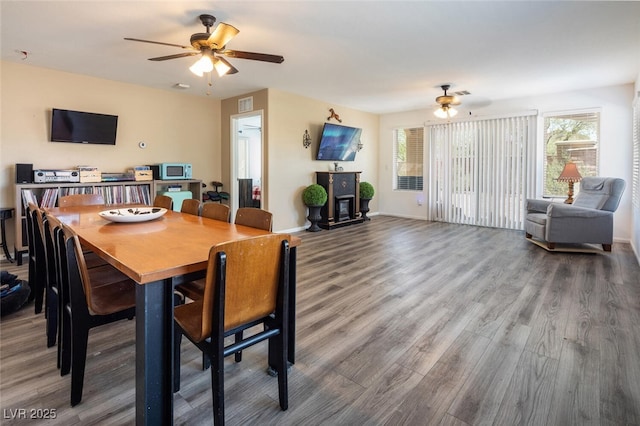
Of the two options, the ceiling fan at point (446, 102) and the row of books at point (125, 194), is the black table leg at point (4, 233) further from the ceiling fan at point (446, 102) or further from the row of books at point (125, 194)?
the ceiling fan at point (446, 102)

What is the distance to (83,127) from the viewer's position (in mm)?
4715

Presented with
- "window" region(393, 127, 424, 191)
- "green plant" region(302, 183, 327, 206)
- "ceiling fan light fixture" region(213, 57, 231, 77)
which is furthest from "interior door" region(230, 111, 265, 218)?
"window" region(393, 127, 424, 191)

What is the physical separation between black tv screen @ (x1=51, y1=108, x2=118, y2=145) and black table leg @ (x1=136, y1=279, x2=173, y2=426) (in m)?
4.47

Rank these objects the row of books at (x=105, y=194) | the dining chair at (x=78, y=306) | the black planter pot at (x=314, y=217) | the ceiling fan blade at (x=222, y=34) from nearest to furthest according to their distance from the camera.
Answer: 1. the dining chair at (x=78, y=306)
2. the ceiling fan blade at (x=222, y=34)
3. the row of books at (x=105, y=194)
4. the black planter pot at (x=314, y=217)

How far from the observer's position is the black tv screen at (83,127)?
451 cm

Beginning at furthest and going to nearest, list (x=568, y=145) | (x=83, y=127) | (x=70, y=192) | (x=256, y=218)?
(x=568, y=145)
(x=83, y=127)
(x=70, y=192)
(x=256, y=218)

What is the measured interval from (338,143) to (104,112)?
4.01 metres

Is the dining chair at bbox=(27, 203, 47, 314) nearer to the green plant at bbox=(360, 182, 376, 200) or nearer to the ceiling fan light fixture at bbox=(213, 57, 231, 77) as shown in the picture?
the ceiling fan light fixture at bbox=(213, 57, 231, 77)

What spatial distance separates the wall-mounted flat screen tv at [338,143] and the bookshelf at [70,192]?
2410 millimetres

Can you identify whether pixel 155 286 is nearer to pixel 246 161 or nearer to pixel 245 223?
pixel 245 223

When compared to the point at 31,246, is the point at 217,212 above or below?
above

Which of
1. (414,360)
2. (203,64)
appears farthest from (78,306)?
(203,64)

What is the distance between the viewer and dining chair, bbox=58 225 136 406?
161 cm

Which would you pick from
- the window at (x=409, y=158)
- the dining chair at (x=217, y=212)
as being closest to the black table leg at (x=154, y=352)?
the dining chair at (x=217, y=212)
